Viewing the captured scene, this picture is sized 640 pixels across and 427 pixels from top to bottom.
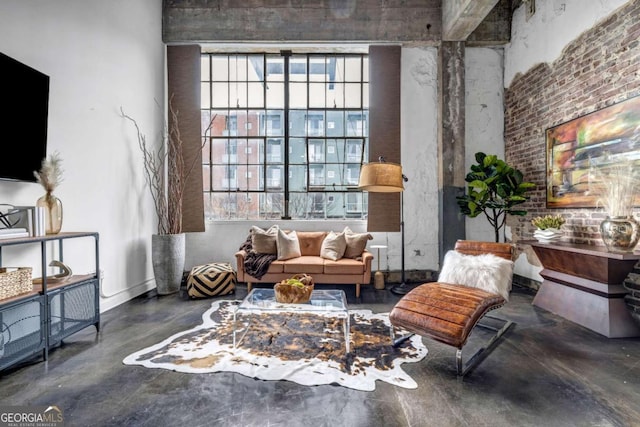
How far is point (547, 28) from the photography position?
404cm

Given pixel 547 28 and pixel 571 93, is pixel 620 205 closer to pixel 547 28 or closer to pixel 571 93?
pixel 571 93

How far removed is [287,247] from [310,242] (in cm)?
45

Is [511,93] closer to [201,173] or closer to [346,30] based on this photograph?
[346,30]

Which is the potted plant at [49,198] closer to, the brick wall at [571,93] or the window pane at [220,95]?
the window pane at [220,95]

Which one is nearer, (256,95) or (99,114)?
(99,114)

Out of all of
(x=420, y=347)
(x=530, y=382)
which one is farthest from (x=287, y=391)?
(x=530, y=382)

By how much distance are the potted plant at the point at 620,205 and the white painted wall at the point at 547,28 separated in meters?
1.66

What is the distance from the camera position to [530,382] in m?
2.02

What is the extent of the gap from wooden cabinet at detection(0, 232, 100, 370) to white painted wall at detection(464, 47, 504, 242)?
4996 millimetres

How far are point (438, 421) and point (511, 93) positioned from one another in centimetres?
493

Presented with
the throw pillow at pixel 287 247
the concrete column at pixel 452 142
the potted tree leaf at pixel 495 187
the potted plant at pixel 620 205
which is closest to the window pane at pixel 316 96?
the concrete column at pixel 452 142

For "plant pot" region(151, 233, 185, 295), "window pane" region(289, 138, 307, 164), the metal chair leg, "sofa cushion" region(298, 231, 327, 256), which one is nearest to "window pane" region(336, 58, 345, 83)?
"window pane" region(289, 138, 307, 164)
